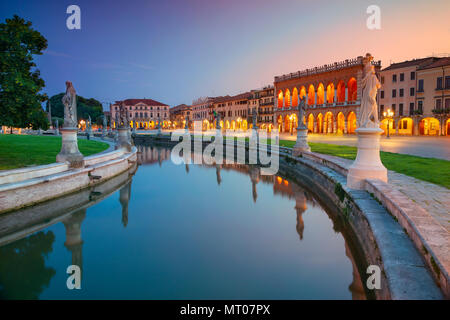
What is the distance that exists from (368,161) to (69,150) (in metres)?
9.79

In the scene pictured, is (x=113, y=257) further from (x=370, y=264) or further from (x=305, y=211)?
(x=305, y=211)

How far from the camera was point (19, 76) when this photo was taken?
10391 mm

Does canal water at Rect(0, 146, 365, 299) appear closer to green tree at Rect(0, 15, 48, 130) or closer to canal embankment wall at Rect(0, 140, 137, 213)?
canal embankment wall at Rect(0, 140, 137, 213)

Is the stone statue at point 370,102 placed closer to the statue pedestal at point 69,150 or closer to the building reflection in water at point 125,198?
the building reflection in water at point 125,198

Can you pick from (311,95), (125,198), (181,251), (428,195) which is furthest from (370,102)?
(311,95)

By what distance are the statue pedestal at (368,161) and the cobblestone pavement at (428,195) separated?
605 millimetres

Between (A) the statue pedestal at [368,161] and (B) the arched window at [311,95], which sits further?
(B) the arched window at [311,95]

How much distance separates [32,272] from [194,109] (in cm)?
10017

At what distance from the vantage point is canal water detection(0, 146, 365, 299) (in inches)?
185

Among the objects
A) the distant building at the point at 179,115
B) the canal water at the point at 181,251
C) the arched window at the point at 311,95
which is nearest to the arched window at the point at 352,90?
the arched window at the point at 311,95

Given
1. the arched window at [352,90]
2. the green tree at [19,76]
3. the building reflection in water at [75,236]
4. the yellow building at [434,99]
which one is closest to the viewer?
the building reflection in water at [75,236]

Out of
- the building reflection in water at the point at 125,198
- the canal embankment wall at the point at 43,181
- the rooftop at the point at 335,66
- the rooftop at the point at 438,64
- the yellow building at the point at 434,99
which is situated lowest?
the building reflection in water at the point at 125,198

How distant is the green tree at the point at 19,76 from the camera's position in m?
10.4
